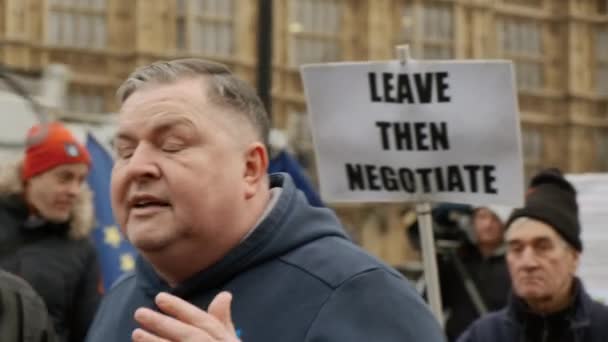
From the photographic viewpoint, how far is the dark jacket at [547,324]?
3500 millimetres

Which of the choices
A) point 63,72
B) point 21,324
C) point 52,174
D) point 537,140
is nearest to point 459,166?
point 52,174

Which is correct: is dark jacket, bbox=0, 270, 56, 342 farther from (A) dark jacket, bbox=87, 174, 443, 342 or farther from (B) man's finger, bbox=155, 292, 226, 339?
(B) man's finger, bbox=155, 292, 226, 339

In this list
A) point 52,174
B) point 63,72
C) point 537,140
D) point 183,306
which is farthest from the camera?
point 537,140

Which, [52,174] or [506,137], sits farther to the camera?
[52,174]

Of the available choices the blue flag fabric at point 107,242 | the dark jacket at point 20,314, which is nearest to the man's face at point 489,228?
the blue flag fabric at point 107,242

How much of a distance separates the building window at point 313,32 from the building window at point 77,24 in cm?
407

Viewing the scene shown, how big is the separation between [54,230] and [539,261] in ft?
5.12

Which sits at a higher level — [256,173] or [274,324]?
[256,173]

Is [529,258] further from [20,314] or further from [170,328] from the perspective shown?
[170,328]

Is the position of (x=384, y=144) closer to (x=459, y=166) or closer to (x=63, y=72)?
(x=459, y=166)

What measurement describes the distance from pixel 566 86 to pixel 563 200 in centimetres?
2675

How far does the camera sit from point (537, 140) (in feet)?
96.5

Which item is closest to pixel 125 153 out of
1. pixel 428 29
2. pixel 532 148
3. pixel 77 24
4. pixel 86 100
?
pixel 86 100

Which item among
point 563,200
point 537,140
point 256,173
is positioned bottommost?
point 537,140
